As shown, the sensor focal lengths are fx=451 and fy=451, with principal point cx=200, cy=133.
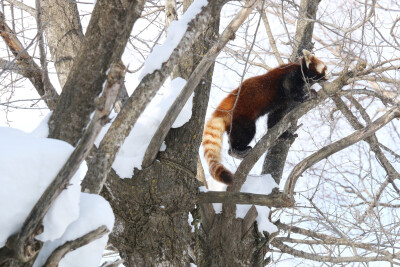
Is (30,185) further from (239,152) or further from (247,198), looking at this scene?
(239,152)

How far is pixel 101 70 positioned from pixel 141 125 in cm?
116

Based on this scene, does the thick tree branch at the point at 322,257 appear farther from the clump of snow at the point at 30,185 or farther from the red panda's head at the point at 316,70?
the clump of snow at the point at 30,185

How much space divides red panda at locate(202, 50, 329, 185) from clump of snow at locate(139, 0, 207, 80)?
2511 millimetres

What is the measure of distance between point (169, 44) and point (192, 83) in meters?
0.41

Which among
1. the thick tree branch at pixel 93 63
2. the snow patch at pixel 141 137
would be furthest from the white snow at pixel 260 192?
the thick tree branch at pixel 93 63

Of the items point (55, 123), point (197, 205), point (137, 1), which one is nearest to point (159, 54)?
point (137, 1)

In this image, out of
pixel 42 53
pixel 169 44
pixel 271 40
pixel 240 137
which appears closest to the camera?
pixel 169 44

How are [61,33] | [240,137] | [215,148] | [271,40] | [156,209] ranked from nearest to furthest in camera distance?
1. [156,209]
2. [61,33]
3. [215,148]
4. [240,137]
5. [271,40]

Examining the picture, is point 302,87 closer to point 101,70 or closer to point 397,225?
point 397,225

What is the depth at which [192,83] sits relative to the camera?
2.82 metres

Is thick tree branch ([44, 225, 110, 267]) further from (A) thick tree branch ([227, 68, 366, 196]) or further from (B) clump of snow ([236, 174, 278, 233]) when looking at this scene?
(B) clump of snow ([236, 174, 278, 233])

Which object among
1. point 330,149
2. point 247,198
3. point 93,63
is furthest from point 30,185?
point 330,149

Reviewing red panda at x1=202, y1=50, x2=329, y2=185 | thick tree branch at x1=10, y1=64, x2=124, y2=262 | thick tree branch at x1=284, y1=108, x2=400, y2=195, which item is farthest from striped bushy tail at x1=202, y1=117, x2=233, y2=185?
thick tree branch at x1=10, y1=64, x2=124, y2=262

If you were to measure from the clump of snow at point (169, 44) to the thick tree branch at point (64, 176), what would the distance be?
51cm
